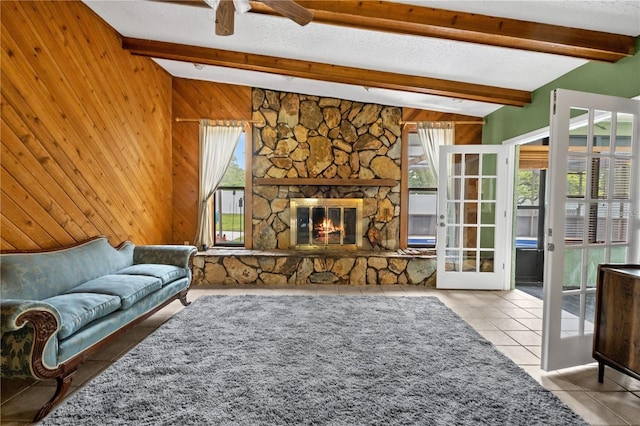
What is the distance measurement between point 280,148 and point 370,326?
3119 millimetres

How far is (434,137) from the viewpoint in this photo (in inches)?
211

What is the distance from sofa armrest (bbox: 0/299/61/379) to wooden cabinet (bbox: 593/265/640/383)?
138 inches

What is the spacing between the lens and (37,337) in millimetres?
1959

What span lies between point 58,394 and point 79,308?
52cm

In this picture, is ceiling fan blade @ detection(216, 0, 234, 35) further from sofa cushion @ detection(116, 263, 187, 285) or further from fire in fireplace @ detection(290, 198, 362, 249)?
fire in fireplace @ detection(290, 198, 362, 249)

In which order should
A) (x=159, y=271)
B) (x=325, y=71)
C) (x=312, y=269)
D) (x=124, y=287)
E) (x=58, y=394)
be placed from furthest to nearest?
1. (x=312, y=269)
2. (x=325, y=71)
3. (x=159, y=271)
4. (x=124, y=287)
5. (x=58, y=394)

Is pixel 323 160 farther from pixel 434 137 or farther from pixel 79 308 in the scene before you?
pixel 79 308

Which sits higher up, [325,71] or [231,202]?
[325,71]

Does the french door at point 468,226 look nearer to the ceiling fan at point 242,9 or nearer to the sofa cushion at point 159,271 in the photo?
the ceiling fan at point 242,9

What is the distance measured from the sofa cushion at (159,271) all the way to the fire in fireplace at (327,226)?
196 centimetres

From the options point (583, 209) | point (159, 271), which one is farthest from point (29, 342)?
point (583, 209)

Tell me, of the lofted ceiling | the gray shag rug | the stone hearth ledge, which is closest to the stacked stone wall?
the lofted ceiling

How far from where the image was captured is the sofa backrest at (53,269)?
2.46 meters

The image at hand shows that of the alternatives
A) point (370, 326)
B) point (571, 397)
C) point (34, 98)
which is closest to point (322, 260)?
point (370, 326)
